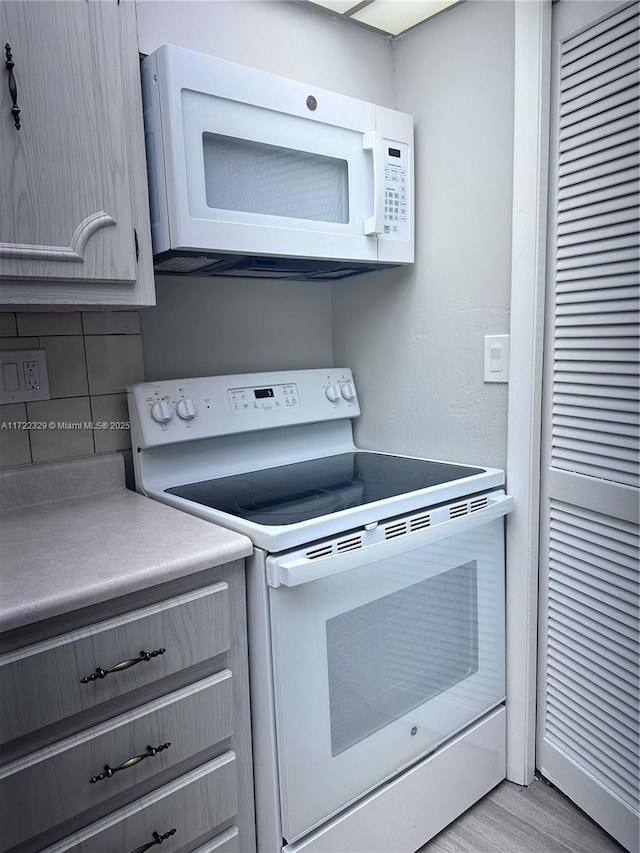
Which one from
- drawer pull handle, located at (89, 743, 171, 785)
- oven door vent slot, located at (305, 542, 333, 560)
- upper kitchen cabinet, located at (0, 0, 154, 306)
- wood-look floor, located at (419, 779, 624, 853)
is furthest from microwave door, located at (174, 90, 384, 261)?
wood-look floor, located at (419, 779, 624, 853)

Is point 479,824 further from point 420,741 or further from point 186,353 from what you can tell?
point 186,353

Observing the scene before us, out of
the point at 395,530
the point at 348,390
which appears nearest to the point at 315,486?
the point at 395,530

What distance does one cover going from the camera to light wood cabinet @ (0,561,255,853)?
839mm

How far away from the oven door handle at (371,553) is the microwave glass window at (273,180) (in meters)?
0.77

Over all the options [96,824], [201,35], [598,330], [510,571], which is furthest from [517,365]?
[96,824]

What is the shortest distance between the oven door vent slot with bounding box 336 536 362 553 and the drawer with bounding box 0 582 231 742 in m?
0.22

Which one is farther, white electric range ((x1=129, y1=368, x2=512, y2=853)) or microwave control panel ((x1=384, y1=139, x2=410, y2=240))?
microwave control panel ((x1=384, y1=139, x2=410, y2=240))

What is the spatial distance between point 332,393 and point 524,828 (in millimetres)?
1201

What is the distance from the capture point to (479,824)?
139 cm

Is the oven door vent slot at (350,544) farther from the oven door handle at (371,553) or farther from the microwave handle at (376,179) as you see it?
the microwave handle at (376,179)

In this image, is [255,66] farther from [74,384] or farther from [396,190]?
[74,384]

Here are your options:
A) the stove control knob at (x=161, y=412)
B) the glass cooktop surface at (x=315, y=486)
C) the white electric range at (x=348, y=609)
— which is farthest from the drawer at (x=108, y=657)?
the stove control knob at (x=161, y=412)

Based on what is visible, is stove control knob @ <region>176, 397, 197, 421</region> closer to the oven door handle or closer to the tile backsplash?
the tile backsplash

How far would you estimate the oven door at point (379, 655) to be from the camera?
3.50 feet
